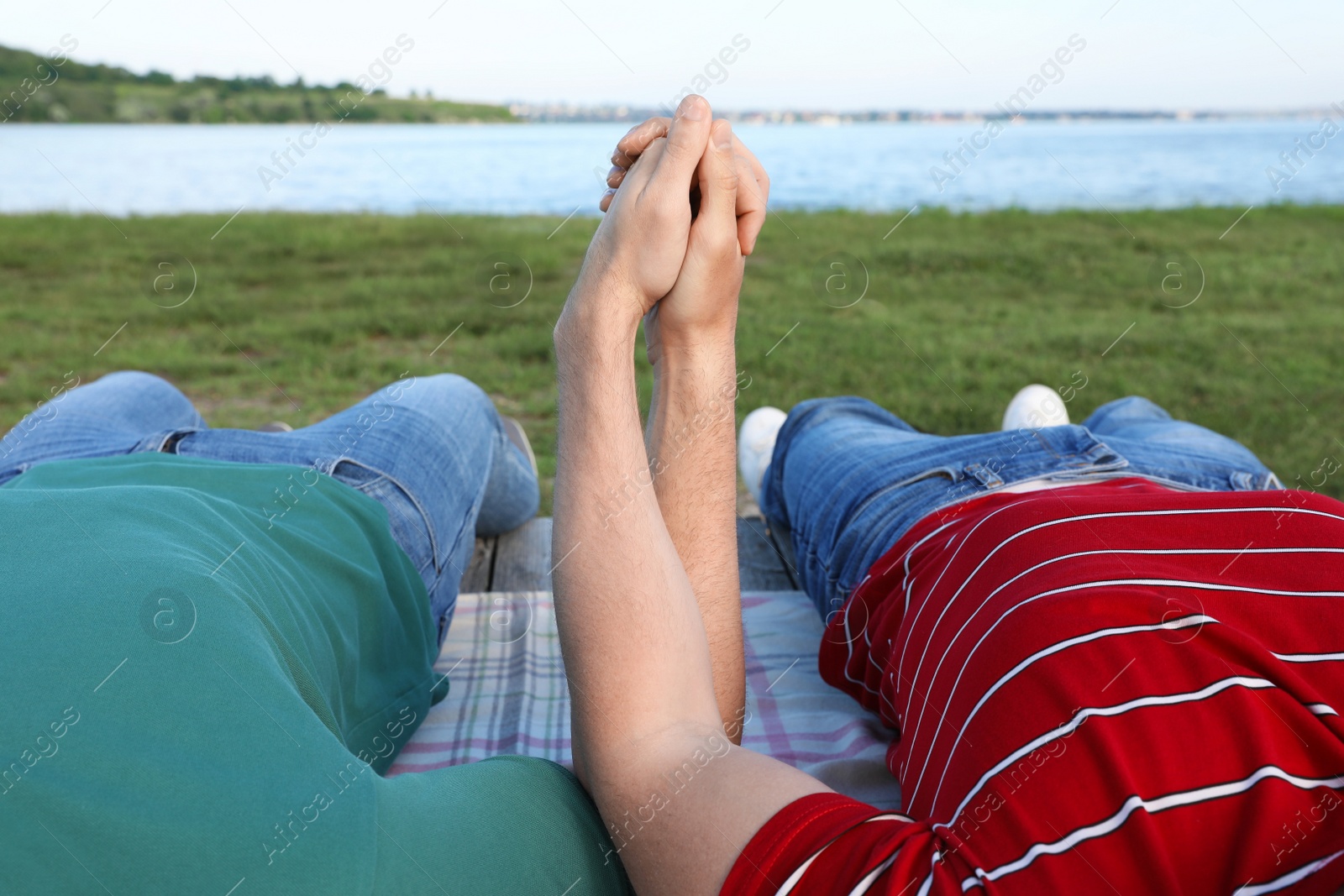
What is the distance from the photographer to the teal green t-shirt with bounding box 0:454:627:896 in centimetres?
74

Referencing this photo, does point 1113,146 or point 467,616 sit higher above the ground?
point 1113,146

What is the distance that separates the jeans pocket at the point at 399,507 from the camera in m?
1.58

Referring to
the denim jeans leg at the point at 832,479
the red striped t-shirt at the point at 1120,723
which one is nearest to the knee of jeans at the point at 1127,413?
the denim jeans leg at the point at 832,479

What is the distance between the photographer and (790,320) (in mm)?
4949

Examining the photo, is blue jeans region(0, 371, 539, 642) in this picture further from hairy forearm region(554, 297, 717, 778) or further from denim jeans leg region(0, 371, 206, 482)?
hairy forearm region(554, 297, 717, 778)

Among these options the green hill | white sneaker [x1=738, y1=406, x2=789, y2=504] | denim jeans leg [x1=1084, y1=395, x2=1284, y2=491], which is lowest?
white sneaker [x1=738, y1=406, x2=789, y2=504]

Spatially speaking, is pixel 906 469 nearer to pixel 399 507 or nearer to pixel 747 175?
pixel 747 175

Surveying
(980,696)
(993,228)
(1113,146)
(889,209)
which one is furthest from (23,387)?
(1113,146)

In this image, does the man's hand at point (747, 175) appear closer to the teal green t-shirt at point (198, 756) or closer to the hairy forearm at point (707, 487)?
the hairy forearm at point (707, 487)

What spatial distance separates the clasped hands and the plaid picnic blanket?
2.47ft

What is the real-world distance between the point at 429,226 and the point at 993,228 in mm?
5101

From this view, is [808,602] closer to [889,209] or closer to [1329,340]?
[1329,340]

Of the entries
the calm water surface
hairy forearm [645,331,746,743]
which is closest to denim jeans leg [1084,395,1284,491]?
hairy forearm [645,331,746,743]

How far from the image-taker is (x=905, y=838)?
879 mm
